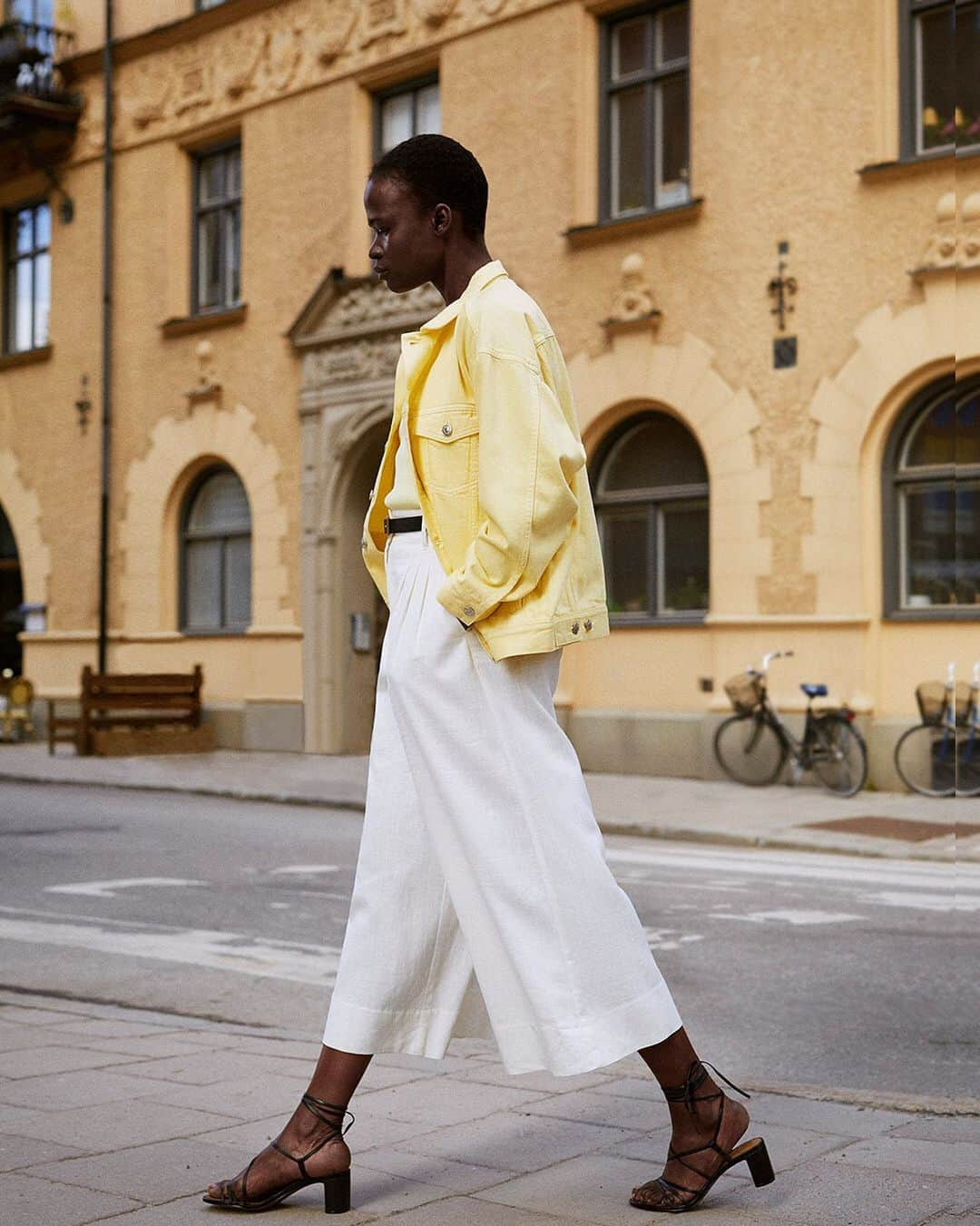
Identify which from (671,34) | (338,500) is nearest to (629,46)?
(671,34)

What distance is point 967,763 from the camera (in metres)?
4.89

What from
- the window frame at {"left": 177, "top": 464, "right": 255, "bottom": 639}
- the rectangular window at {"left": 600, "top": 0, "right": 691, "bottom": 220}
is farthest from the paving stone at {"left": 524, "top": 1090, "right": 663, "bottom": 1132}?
the window frame at {"left": 177, "top": 464, "right": 255, "bottom": 639}

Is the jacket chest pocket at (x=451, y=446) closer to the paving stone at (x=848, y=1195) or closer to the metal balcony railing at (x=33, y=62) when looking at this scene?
the paving stone at (x=848, y=1195)

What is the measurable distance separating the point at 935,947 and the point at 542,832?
163 inches

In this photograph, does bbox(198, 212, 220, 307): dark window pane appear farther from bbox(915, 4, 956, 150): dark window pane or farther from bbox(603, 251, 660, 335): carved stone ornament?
bbox(915, 4, 956, 150): dark window pane

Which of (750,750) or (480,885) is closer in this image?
(480,885)

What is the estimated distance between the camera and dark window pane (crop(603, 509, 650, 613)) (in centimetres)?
1680

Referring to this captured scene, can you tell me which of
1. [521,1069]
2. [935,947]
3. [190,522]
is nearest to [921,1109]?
[521,1069]

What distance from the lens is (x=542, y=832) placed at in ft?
10.3

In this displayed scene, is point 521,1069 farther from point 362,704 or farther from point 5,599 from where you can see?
point 5,599

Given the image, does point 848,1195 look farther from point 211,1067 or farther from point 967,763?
point 967,763

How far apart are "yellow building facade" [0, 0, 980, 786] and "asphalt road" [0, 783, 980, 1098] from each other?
4.55 m

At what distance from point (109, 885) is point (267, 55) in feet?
45.8

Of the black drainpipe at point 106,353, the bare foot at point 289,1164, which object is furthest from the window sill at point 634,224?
the bare foot at point 289,1164
